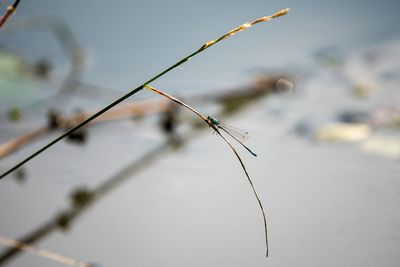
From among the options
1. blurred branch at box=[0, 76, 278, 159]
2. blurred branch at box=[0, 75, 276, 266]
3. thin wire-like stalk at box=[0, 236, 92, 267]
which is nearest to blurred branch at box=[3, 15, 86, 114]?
blurred branch at box=[0, 76, 278, 159]

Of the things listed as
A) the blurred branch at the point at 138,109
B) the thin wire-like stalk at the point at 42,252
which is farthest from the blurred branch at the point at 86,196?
the blurred branch at the point at 138,109

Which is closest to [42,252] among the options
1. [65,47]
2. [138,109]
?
[138,109]

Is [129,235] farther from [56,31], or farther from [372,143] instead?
[56,31]

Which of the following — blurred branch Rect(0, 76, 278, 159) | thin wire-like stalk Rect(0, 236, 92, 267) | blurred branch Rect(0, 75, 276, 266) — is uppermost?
blurred branch Rect(0, 76, 278, 159)

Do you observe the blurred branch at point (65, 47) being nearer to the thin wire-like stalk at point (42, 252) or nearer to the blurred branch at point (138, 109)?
the blurred branch at point (138, 109)

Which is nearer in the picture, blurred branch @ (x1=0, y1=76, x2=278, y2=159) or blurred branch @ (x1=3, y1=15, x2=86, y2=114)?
blurred branch @ (x1=0, y1=76, x2=278, y2=159)

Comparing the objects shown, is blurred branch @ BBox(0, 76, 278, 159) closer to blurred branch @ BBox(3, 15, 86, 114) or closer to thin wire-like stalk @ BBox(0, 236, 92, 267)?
blurred branch @ BBox(3, 15, 86, 114)

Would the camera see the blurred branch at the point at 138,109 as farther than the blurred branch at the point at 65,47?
No

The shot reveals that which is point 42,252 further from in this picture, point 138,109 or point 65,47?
point 65,47

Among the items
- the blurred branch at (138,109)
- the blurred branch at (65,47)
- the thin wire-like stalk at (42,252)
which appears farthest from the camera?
the blurred branch at (65,47)
